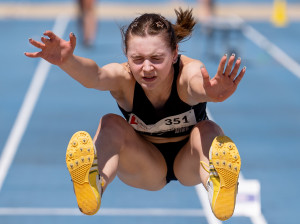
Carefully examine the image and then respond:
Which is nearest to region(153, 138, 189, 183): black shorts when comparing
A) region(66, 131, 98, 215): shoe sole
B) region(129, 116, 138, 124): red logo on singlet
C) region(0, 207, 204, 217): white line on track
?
region(129, 116, 138, 124): red logo on singlet

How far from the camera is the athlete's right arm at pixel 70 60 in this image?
4.04 metres

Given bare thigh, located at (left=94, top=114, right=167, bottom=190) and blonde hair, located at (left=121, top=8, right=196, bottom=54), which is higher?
blonde hair, located at (left=121, top=8, right=196, bottom=54)

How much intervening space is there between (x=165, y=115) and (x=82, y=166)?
0.76 m

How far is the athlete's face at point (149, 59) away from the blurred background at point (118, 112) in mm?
582

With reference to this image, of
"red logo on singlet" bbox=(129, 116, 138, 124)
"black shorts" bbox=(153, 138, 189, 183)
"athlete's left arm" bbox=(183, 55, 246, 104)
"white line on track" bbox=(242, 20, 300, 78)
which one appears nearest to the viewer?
"athlete's left arm" bbox=(183, 55, 246, 104)

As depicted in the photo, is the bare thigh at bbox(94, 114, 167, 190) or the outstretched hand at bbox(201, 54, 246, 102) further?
the bare thigh at bbox(94, 114, 167, 190)

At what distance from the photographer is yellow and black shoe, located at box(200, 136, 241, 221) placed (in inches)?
159

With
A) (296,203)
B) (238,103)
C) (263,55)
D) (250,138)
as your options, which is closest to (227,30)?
(263,55)

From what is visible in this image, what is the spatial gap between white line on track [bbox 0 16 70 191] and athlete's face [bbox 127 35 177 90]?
382 centimetres

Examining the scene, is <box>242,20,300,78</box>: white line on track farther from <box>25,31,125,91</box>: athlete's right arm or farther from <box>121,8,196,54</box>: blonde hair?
<box>25,31,125,91</box>: athlete's right arm

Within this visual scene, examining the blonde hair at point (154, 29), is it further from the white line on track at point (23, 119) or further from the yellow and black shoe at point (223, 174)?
the white line on track at point (23, 119)

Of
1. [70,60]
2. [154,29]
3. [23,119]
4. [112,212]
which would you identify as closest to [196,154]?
[154,29]

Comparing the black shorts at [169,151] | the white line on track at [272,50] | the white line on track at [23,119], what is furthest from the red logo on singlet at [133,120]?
the white line on track at [272,50]

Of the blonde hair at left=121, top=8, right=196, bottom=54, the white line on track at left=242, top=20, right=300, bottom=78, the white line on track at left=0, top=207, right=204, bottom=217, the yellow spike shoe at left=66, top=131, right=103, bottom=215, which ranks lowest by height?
the white line on track at left=0, top=207, right=204, bottom=217
